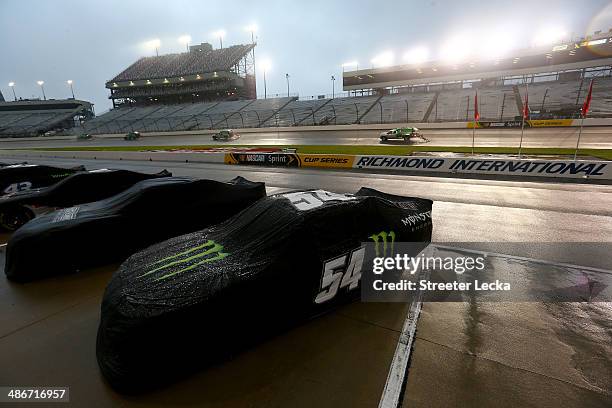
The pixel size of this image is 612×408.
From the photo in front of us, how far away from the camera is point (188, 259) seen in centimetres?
335

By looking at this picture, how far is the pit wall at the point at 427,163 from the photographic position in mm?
10720

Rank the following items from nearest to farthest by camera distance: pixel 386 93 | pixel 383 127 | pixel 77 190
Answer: pixel 77 190 → pixel 383 127 → pixel 386 93

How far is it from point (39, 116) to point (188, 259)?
3714 inches

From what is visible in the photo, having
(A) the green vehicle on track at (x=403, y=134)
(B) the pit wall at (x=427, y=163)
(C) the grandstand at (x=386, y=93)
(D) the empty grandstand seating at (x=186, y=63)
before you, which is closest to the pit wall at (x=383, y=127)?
(C) the grandstand at (x=386, y=93)

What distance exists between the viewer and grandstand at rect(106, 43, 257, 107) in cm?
6638

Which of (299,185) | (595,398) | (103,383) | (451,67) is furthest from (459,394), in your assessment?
(451,67)

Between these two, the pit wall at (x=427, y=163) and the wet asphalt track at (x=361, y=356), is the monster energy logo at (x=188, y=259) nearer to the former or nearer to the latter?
the wet asphalt track at (x=361, y=356)

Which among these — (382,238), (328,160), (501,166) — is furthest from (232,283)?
(328,160)

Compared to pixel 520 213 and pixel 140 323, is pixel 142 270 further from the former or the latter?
pixel 520 213

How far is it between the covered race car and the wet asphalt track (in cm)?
322

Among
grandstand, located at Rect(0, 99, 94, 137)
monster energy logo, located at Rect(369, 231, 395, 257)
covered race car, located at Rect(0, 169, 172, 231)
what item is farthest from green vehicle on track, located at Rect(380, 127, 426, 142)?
grandstand, located at Rect(0, 99, 94, 137)

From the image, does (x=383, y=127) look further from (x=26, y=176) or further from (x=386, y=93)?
(x=26, y=176)

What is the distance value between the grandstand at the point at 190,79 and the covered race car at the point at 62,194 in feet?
208

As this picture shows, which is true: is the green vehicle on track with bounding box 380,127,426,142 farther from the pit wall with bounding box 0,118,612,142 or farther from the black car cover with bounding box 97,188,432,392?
the black car cover with bounding box 97,188,432,392
